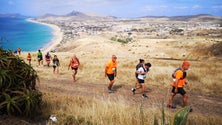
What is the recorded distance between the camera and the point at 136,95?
1147 cm

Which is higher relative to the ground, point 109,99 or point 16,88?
point 16,88

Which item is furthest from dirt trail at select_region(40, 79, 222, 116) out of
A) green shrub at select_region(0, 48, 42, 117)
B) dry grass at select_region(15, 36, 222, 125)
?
green shrub at select_region(0, 48, 42, 117)

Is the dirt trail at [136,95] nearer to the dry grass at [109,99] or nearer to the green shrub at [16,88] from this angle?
the dry grass at [109,99]

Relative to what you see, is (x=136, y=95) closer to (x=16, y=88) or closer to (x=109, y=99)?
(x=109, y=99)

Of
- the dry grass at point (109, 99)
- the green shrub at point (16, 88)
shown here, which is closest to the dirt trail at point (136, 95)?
the dry grass at point (109, 99)

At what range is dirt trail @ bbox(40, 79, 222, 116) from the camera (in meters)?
9.74

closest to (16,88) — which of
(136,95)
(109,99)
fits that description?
(109,99)

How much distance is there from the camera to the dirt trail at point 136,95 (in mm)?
9742

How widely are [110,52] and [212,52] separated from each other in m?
22.9

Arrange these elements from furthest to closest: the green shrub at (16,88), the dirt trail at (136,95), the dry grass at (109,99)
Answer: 1. the dirt trail at (136,95)
2. the dry grass at (109,99)
3. the green shrub at (16,88)

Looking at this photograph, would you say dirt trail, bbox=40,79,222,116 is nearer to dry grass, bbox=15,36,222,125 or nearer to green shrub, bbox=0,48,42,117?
dry grass, bbox=15,36,222,125

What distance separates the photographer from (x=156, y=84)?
13.9 meters

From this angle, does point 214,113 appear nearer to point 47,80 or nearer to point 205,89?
point 205,89

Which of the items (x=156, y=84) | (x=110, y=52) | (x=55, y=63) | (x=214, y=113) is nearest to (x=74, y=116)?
(x=214, y=113)
